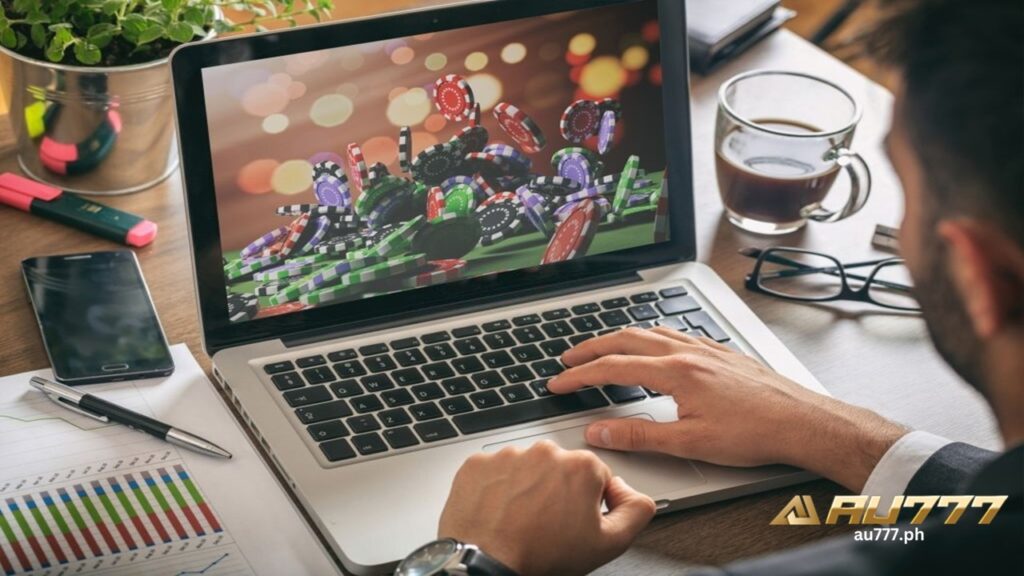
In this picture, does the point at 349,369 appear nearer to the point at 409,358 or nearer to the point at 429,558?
the point at 409,358

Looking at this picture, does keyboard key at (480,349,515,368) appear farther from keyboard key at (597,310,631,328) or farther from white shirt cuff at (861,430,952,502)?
white shirt cuff at (861,430,952,502)

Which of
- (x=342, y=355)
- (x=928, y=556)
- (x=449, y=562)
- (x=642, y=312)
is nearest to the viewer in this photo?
(x=928, y=556)

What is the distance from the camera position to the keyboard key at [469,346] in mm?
1182

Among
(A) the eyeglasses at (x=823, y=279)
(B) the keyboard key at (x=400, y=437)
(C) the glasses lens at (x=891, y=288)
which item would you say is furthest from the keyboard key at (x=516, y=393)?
(C) the glasses lens at (x=891, y=288)

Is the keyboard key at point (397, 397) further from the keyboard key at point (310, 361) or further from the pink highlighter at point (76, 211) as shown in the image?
the pink highlighter at point (76, 211)

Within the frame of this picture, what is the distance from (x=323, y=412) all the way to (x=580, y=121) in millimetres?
390

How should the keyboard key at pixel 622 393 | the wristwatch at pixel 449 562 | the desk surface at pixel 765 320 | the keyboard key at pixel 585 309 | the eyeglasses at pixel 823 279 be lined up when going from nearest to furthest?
the wristwatch at pixel 449 562
the desk surface at pixel 765 320
the keyboard key at pixel 622 393
the keyboard key at pixel 585 309
the eyeglasses at pixel 823 279

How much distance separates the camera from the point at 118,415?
42.5 inches

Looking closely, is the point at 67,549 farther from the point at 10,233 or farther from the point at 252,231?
the point at 10,233

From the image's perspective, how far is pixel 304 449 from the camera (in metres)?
1.06

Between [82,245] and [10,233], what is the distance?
0.08m

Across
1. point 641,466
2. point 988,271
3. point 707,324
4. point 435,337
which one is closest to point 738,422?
point 641,466

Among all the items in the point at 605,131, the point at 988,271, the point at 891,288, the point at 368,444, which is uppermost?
the point at 988,271

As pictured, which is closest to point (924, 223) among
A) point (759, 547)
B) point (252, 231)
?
A: point (759, 547)
